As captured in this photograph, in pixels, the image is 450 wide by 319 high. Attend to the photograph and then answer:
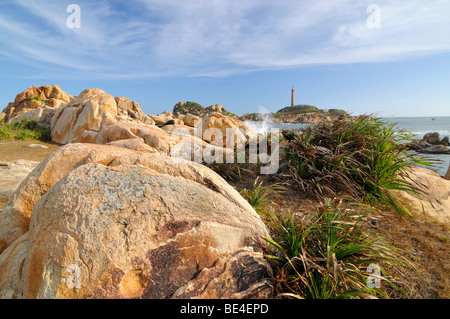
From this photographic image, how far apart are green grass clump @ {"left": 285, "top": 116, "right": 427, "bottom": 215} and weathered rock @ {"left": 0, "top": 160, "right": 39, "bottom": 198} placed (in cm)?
492

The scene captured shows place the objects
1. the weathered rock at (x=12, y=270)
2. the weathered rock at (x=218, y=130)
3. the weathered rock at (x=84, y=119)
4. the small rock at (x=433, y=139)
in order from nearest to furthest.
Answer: the weathered rock at (x=12, y=270) → the weathered rock at (x=218, y=130) → the weathered rock at (x=84, y=119) → the small rock at (x=433, y=139)

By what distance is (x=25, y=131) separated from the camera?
11289 millimetres

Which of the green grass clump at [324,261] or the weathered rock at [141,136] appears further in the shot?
the weathered rock at [141,136]

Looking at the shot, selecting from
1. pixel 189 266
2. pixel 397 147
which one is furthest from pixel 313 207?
pixel 189 266

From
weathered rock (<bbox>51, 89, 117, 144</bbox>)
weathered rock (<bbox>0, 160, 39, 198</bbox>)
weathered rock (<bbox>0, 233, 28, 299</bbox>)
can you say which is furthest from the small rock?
weathered rock (<bbox>0, 233, 28, 299</bbox>)

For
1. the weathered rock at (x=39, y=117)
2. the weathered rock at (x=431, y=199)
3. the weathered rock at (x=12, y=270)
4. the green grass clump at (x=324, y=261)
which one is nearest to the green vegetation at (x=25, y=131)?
the weathered rock at (x=39, y=117)

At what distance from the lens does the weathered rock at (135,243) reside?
5.55 feet

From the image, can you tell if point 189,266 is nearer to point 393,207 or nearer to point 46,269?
point 46,269

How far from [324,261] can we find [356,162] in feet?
9.32

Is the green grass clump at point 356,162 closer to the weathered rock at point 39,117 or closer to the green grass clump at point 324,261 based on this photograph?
the green grass clump at point 324,261

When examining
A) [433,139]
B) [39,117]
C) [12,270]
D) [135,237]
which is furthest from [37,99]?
[433,139]

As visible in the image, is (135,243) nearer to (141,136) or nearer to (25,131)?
(141,136)

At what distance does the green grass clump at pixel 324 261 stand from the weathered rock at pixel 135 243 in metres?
0.20

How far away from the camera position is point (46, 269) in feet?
5.59
